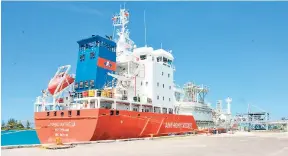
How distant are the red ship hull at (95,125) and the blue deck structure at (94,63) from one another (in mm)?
2976

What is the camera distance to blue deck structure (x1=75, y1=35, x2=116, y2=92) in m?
24.1

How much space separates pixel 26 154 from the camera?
12.1 metres

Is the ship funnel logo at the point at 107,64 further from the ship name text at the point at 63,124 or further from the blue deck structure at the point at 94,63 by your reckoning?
the ship name text at the point at 63,124

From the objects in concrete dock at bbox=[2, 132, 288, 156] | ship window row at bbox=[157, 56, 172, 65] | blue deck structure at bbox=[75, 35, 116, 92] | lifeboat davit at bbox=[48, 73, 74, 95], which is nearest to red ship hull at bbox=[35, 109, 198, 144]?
lifeboat davit at bbox=[48, 73, 74, 95]

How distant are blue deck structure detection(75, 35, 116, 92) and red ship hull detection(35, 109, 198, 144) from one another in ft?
9.76

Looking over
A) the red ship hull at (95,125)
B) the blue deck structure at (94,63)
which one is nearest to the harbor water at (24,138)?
the red ship hull at (95,125)

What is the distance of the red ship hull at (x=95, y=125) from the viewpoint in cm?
2131

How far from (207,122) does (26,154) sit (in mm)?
30305

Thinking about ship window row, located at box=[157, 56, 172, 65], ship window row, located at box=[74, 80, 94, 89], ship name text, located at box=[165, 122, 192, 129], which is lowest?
ship name text, located at box=[165, 122, 192, 129]

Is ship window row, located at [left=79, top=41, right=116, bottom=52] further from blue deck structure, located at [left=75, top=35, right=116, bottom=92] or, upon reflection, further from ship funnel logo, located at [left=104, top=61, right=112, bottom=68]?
ship funnel logo, located at [left=104, top=61, right=112, bottom=68]

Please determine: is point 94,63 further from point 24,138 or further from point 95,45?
point 24,138

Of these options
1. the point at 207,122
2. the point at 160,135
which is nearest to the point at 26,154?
the point at 160,135

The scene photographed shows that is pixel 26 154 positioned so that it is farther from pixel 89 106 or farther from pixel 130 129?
pixel 130 129

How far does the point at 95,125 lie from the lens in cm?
2100
